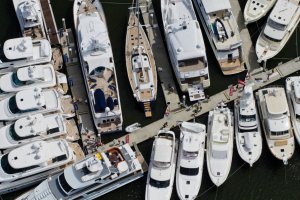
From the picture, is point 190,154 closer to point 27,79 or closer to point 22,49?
point 27,79

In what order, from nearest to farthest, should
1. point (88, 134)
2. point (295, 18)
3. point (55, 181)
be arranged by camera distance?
point (55, 181)
point (88, 134)
point (295, 18)

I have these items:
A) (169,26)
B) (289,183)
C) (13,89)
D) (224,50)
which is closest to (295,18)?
(224,50)

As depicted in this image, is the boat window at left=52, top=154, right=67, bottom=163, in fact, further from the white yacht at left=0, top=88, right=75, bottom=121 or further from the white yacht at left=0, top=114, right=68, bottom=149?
the white yacht at left=0, top=88, right=75, bottom=121

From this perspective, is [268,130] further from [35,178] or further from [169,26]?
[35,178]

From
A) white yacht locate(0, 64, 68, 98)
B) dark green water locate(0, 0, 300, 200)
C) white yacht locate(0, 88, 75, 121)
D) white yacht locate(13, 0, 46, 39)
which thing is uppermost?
white yacht locate(13, 0, 46, 39)

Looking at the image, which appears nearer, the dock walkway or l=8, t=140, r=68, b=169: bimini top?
l=8, t=140, r=68, b=169: bimini top

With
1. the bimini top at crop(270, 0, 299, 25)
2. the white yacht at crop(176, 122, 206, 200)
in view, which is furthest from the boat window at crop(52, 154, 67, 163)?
the bimini top at crop(270, 0, 299, 25)
